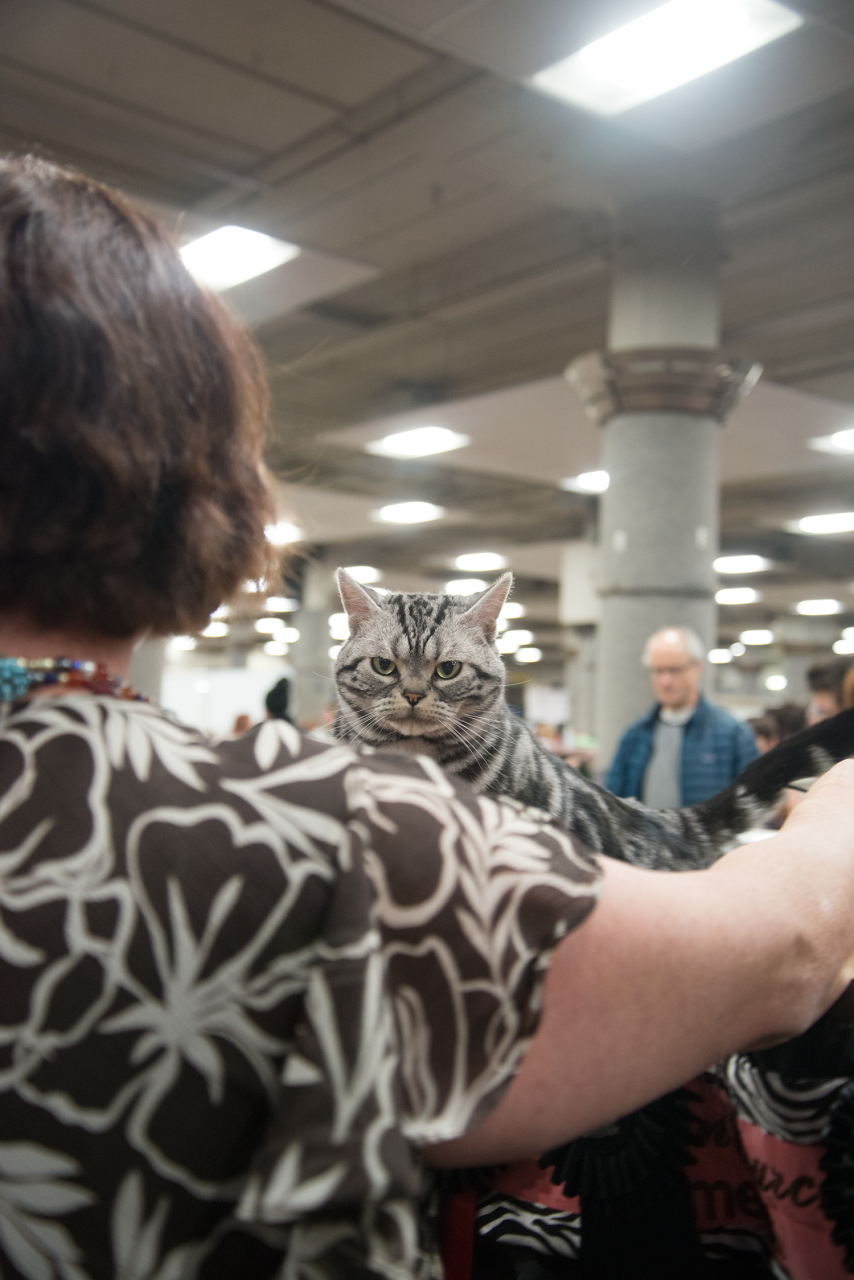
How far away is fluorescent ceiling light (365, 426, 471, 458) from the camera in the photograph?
328 inches

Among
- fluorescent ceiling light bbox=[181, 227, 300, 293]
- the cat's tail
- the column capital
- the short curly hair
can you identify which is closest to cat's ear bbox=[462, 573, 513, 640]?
the cat's tail

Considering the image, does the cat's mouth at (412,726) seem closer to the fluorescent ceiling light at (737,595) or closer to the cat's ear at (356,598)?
the cat's ear at (356,598)

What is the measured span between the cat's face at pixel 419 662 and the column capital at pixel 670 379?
3.34 meters

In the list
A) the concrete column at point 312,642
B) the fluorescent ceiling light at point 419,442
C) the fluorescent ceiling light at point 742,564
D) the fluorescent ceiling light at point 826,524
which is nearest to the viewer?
the fluorescent ceiling light at point 419,442

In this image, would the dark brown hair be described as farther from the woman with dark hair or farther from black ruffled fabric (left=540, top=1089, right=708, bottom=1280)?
the woman with dark hair

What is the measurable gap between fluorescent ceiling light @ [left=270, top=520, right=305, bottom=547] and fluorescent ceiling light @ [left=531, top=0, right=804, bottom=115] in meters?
2.98

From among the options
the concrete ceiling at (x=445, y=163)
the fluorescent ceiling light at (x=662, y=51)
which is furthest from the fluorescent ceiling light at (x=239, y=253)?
the fluorescent ceiling light at (x=662, y=51)

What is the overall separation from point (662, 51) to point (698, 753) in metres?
2.39

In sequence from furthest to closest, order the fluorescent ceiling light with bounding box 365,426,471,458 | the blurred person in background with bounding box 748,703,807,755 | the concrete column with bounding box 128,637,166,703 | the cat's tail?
the fluorescent ceiling light with bounding box 365,426,471,458 → the concrete column with bounding box 128,637,166,703 → the blurred person in background with bounding box 748,703,807,755 → the cat's tail

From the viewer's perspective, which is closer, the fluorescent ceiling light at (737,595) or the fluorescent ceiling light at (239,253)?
the fluorescent ceiling light at (239,253)

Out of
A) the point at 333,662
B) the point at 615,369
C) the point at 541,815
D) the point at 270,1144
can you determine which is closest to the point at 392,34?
the point at 615,369

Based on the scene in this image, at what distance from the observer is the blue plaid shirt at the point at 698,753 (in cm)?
359

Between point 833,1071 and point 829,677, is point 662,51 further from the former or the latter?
point 833,1071

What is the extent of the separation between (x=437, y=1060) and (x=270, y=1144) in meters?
0.12
